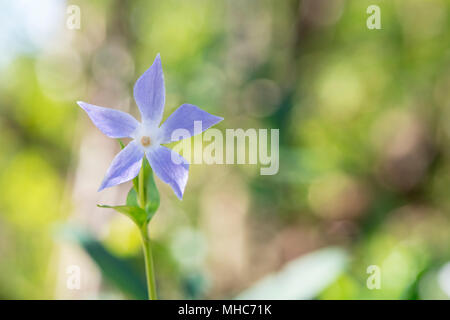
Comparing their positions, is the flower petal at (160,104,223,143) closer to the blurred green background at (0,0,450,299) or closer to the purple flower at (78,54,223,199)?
the purple flower at (78,54,223,199)

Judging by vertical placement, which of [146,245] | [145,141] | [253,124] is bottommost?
[146,245]

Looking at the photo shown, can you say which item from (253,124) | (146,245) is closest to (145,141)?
(146,245)

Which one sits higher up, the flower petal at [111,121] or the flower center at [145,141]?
the flower petal at [111,121]

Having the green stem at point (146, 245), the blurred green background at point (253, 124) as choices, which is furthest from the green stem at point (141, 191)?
the blurred green background at point (253, 124)

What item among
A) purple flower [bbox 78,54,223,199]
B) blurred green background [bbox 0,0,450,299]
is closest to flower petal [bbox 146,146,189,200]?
purple flower [bbox 78,54,223,199]

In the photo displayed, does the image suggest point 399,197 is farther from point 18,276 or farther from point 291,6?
point 18,276

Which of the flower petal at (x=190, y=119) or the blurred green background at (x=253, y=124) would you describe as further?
the blurred green background at (x=253, y=124)

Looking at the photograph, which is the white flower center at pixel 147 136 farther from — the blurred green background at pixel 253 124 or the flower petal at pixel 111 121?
the blurred green background at pixel 253 124

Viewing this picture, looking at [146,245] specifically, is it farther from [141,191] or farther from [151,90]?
[151,90]
